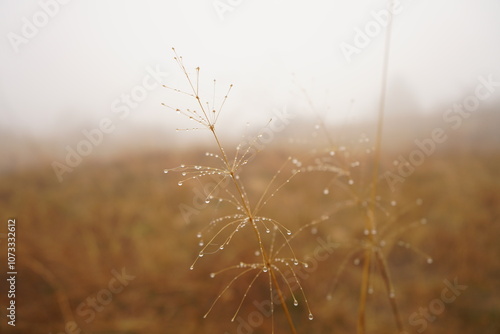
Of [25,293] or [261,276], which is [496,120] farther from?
[25,293]

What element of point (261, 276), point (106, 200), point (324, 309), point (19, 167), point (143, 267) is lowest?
point (324, 309)

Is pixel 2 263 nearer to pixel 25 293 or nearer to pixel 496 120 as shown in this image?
pixel 25 293

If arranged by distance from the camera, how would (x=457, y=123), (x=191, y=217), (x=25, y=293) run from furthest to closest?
(x=457, y=123) < (x=191, y=217) < (x=25, y=293)

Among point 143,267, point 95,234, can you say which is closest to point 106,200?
point 95,234

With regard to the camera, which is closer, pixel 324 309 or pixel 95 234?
pixel 324 309

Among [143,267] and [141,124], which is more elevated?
[141,124]

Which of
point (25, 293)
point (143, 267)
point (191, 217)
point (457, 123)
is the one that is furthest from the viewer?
point (457, 123)

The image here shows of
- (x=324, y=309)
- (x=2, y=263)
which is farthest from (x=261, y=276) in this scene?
(x=2, y=263)
